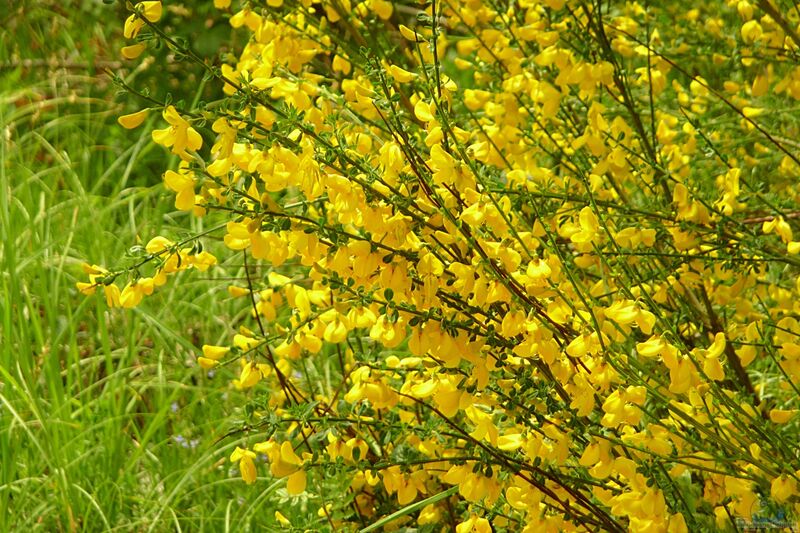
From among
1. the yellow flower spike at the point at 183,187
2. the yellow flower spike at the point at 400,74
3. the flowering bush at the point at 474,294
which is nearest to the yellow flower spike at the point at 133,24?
the flowering bush at the point at 474,294

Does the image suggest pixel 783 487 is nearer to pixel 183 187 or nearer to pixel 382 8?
pixel 183 187

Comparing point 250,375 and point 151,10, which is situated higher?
point 151,10

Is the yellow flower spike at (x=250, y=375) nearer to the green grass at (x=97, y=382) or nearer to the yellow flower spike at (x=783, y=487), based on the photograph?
the green grass at (x=97, y=382)

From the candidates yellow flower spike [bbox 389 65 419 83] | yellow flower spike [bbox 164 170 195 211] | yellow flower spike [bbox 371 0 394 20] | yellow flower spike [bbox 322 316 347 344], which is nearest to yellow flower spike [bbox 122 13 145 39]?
yellow flower spike [bbox 164 170 195 211]

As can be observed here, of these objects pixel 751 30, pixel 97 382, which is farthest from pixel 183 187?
pixel 97 382

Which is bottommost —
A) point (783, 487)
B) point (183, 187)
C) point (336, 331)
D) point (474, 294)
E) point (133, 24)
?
point (783, 487)

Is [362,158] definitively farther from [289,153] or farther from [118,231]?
[118,231]

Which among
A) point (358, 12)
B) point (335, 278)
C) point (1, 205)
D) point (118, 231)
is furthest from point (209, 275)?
point (335, 278)

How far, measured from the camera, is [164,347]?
2557 millimetres

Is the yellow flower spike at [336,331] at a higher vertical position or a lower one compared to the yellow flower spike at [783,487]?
higher

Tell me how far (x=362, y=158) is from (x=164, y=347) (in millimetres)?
1458

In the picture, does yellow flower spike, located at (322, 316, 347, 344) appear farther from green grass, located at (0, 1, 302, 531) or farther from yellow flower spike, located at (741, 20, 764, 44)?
yellow flower spike, located at (741, 20, 764, 44)

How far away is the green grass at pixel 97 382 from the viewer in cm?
199

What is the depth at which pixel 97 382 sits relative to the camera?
7.51ft
